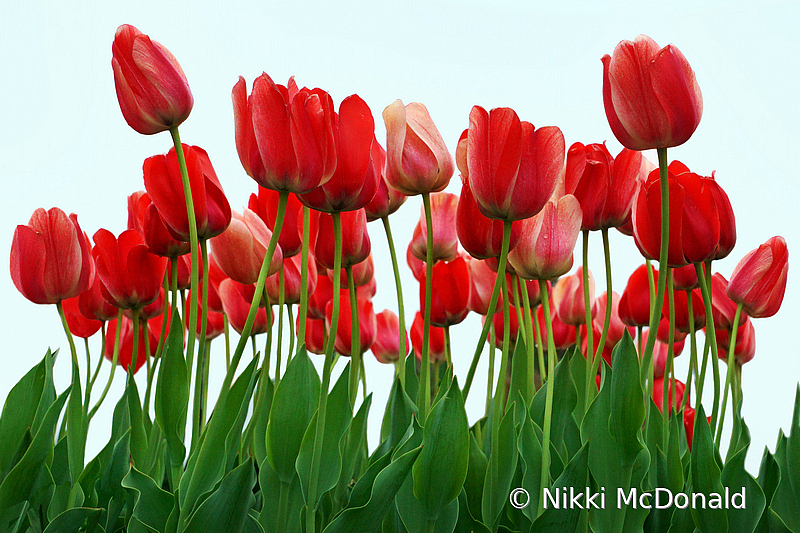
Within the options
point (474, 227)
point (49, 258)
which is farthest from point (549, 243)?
point (49, 258)

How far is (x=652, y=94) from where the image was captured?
387 mm

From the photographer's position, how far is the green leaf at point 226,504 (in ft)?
1.22

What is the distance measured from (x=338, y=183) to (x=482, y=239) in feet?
0.43

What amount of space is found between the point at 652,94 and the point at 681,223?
0.33 ft

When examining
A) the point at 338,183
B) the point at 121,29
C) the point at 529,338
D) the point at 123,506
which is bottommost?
the point at 123,506

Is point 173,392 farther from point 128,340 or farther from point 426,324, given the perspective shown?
point 128,340

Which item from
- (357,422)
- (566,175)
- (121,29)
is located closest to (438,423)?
(357,422)

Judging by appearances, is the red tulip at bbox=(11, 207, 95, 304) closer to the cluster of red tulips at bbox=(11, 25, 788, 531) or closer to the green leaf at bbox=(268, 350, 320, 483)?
the cluster of red tulips at bbox=(11, 25, 788, 531)

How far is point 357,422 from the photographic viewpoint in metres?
0.45

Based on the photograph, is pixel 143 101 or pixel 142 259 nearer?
pixel 143 101

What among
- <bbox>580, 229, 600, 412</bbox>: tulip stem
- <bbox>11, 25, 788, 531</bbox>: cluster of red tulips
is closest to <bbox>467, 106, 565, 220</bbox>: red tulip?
<bbox>11, 25, 788, 531</bbox>: cluster of red tulips

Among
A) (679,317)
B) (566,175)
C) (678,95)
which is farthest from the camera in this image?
(679,317)

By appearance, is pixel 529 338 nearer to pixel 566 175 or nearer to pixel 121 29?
pixel 566 175

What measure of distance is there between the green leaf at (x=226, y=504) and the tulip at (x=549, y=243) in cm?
23
